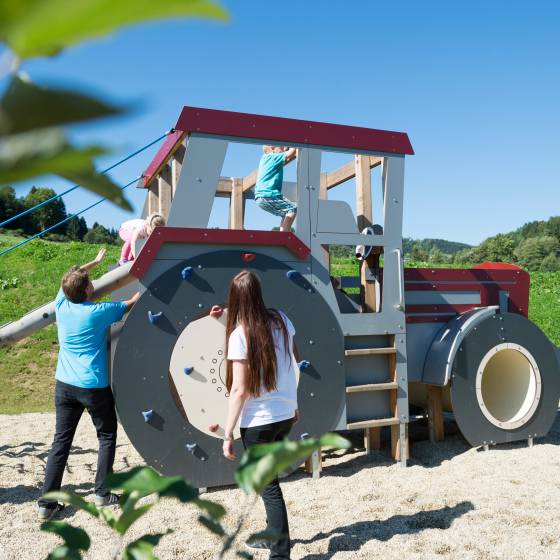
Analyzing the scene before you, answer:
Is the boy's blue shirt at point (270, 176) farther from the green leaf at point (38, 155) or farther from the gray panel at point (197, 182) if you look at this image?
the green leaf at point (38, 155)

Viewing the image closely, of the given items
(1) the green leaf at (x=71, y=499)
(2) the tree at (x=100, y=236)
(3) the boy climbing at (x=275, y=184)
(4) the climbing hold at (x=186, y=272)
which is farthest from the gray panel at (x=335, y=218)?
(2) the tree at (x=100, y=236)

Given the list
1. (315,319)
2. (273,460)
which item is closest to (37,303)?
(315,319)

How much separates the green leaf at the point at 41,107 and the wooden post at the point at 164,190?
18.5ft

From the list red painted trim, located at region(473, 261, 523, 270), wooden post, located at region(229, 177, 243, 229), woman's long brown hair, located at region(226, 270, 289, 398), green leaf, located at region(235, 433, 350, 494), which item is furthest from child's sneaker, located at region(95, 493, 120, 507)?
red painted trim, located at region(473, 261, 523, 270)

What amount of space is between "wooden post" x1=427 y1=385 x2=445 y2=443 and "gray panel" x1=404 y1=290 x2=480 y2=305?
82 cm

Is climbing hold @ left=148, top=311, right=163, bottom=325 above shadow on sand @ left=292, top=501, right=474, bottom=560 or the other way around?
above

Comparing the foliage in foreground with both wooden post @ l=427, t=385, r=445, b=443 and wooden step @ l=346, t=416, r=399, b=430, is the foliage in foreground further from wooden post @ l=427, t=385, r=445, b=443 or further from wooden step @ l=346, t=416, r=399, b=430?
wooden post @ l=427, t=385, r=445, b=443

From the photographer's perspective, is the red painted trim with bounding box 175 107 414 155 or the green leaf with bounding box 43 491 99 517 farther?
the red painted trim with bounding box 175 107 414 155

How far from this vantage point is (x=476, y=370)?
558cm

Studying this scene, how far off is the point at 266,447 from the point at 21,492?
15.1 ft

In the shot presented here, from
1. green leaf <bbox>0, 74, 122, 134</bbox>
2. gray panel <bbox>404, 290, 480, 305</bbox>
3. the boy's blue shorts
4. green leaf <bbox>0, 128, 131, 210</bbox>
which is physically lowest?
gray panel <bbox>404, 290, 480, 305</bbox>

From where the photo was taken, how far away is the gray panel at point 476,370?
5492 millimetres

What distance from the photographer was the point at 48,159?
0.36m

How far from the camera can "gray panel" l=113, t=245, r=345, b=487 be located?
4418 millimetres
